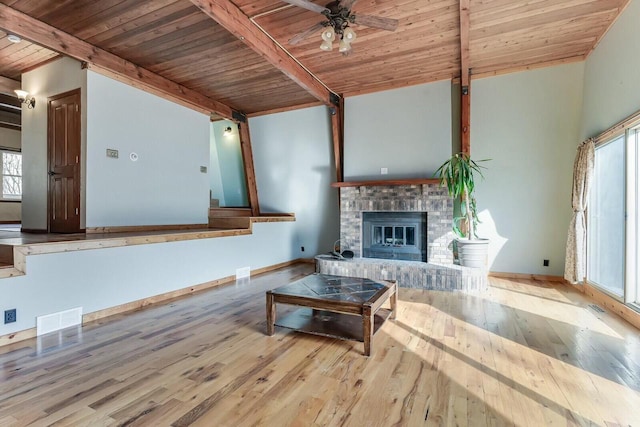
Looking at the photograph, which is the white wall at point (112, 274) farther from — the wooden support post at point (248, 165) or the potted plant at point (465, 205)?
the potted plant at point (465, 205)

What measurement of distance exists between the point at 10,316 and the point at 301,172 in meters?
4.72

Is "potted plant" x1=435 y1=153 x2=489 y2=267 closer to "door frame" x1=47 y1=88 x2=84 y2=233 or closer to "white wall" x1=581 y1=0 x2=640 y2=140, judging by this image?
"white wall" x1=581 y1=0 x2=640 y2=140

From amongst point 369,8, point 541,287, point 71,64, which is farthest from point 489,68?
point 71,64

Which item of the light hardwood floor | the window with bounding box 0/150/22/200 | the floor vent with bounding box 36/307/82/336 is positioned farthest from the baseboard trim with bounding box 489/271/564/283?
the window with bounding box 0/150/22/200

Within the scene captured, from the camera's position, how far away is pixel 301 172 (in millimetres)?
6363

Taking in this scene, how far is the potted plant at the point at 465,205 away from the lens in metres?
4.32

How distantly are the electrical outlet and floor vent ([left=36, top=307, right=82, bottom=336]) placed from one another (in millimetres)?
165

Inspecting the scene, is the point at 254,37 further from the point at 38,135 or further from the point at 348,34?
the point at 38,135

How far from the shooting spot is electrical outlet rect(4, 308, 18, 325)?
2.46m

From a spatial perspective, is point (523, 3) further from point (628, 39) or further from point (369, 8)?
point (369, 8)

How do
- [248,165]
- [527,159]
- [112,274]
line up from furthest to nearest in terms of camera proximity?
[248,165], [527,159], [112,274]

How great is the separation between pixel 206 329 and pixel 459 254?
3508 millimetres

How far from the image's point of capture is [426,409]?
1.66 m

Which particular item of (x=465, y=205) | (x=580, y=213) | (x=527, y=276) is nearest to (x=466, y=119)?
(x=465, y=205)
